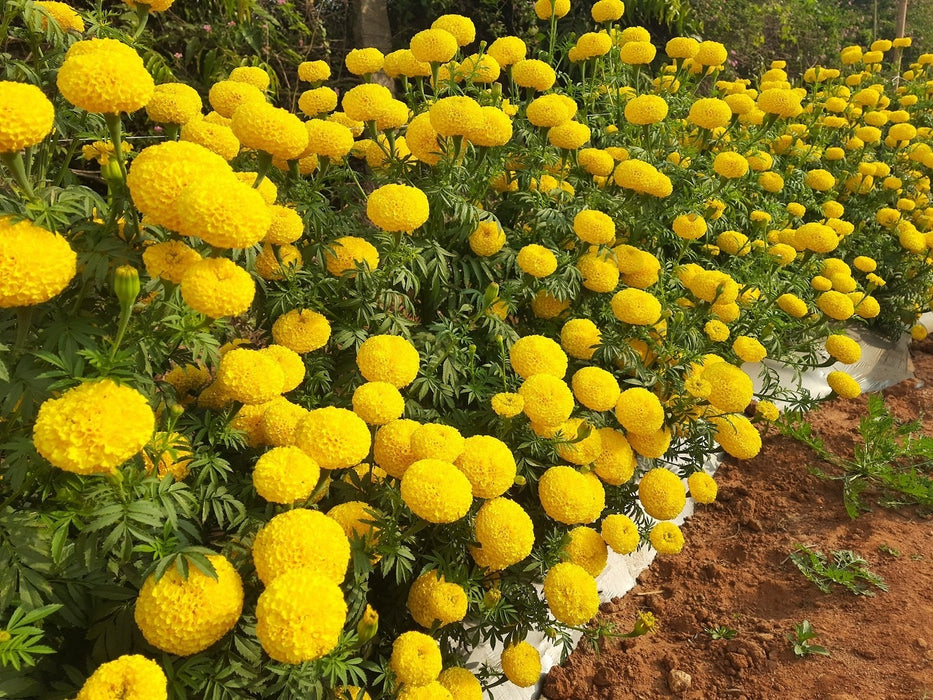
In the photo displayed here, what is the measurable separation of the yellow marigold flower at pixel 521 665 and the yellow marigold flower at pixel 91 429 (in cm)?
133

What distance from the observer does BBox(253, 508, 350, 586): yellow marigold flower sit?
1340mm

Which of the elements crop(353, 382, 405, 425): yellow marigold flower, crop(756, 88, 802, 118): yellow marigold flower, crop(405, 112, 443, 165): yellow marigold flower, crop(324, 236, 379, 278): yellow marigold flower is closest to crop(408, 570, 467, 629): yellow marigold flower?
crop(353, 382, 405, 425): yellow marigold flower

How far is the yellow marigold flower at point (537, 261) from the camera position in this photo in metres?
2.49

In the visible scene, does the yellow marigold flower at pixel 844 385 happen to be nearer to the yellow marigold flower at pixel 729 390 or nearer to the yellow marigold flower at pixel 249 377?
the yellow marigold flower at pixel 729 390

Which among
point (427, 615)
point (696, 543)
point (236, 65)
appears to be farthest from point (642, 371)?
point (236, 65)

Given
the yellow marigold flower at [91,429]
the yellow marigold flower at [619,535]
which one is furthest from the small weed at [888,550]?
the yellow marigold flower at [91,429]

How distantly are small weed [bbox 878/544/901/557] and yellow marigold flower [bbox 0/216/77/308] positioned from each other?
11.2ft

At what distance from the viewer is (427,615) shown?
5.94 feet

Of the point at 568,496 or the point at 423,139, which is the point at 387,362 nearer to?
the point at 568,496

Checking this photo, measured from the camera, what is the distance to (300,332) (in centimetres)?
205

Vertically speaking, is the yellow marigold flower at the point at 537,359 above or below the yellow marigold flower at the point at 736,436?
above

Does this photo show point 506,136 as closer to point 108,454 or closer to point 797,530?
point 108,454

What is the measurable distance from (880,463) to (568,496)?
2393 mm

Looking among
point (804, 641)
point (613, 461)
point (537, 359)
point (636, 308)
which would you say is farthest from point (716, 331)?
point (804, 641)
